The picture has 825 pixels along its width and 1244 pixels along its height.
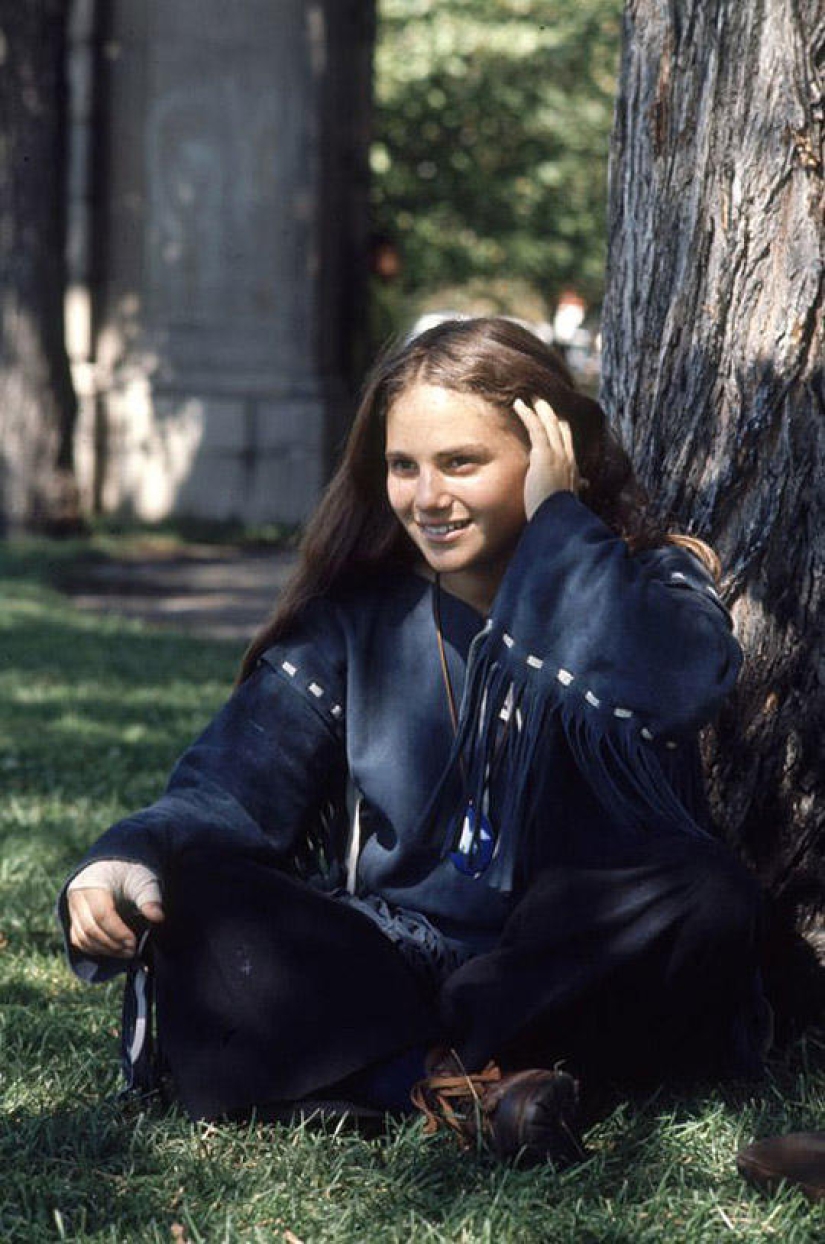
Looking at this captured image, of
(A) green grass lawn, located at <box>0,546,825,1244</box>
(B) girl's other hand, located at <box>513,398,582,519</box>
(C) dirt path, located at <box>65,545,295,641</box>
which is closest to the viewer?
(A) green grass lawn, located at <box>0,546,825,1244</box>

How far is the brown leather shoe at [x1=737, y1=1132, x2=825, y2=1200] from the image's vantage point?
2.81 meters

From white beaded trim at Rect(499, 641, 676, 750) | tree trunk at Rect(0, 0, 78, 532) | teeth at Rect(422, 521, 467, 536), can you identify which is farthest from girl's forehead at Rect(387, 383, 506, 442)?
tree trunk at Rect(0, 0, 78, 532)

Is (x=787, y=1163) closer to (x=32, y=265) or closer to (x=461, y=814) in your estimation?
(x=461, y=814)

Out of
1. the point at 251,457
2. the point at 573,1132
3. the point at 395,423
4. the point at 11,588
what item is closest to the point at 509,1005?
the point at 573,1132

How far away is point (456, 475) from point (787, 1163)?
1.12 meters

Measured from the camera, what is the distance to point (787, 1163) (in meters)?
2.84

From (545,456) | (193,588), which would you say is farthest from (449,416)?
(193,588)

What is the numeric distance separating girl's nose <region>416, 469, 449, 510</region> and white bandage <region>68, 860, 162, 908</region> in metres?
0.69

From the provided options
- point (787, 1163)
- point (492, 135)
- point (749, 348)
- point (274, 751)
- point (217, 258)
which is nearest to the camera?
point (787, 1163)

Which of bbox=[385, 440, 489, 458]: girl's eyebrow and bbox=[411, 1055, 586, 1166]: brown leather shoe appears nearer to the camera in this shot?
bbox=[411, 1055, 586, 1166]: brown leather shoe

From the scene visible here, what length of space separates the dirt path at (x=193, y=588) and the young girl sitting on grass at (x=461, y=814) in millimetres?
5990

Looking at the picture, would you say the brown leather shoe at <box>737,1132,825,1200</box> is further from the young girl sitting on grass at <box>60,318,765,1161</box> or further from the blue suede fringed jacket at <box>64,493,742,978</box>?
the blue suede fringed jacket at <box>64,493,742,978</box>

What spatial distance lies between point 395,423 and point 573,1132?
1105mm

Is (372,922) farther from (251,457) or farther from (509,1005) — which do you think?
(251,457)
